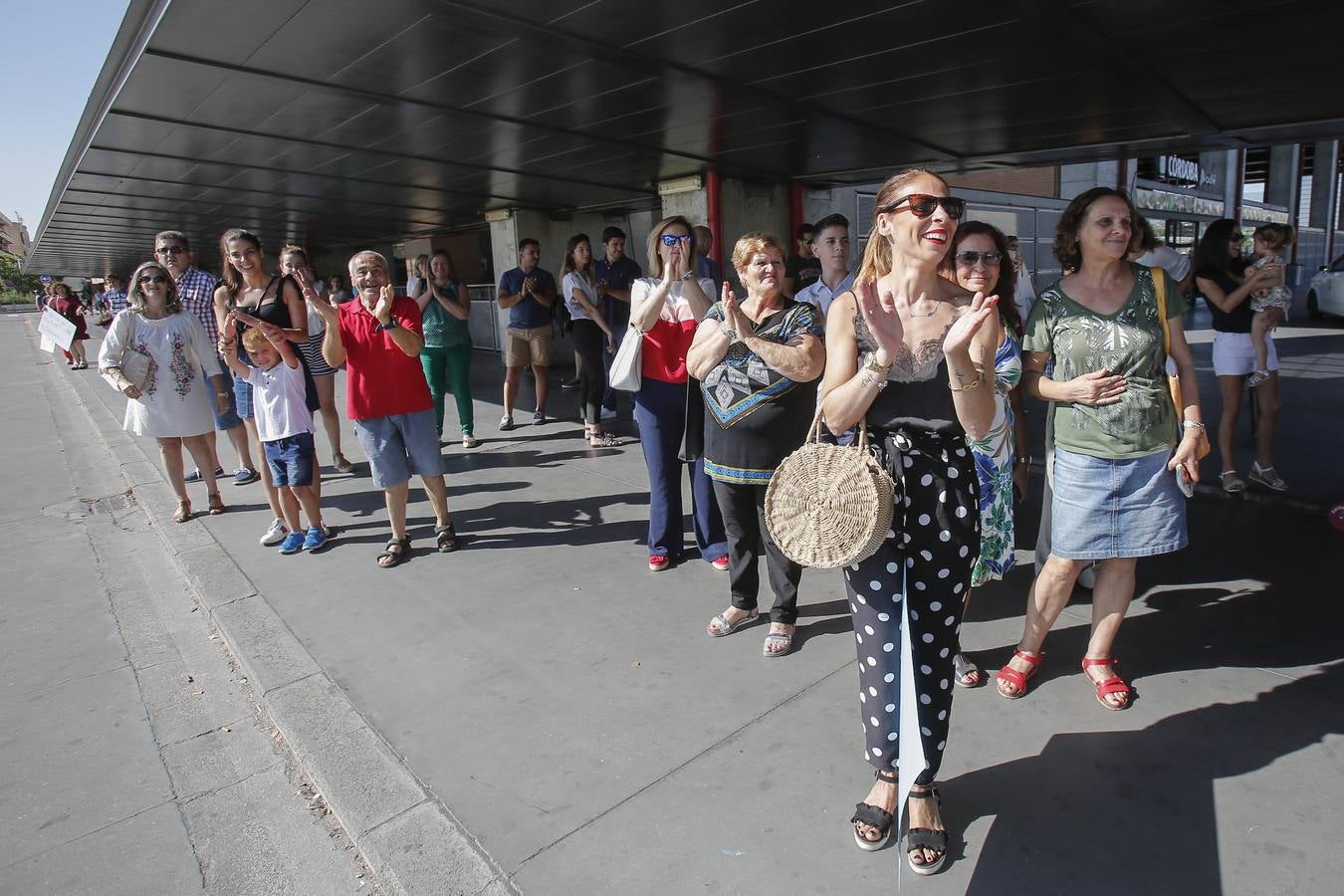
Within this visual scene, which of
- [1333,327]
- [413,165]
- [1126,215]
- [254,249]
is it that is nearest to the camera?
[1126,215]

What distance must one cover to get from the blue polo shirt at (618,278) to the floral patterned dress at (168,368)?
3.47 metres

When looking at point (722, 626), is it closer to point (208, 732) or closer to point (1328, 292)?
point (208, 732)

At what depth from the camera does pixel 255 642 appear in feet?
12.4

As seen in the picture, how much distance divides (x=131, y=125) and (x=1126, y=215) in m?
6.55

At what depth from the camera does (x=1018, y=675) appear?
118 inches

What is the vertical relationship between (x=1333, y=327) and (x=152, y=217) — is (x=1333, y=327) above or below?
below

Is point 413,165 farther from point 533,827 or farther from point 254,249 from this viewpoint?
point 533,827

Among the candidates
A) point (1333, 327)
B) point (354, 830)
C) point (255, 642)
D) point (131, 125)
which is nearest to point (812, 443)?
point (354, 830)

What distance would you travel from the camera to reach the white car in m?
15.4

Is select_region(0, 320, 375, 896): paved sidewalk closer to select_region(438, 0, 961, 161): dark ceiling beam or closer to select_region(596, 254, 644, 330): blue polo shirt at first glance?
select_region(438, 0, 961, 161): dark ceiling beam

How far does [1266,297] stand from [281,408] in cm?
628

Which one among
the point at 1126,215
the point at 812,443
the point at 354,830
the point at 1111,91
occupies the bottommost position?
the point at 354,830

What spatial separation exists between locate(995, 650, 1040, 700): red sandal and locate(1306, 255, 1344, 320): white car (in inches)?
683

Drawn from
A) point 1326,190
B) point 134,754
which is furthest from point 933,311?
point 1326,190
